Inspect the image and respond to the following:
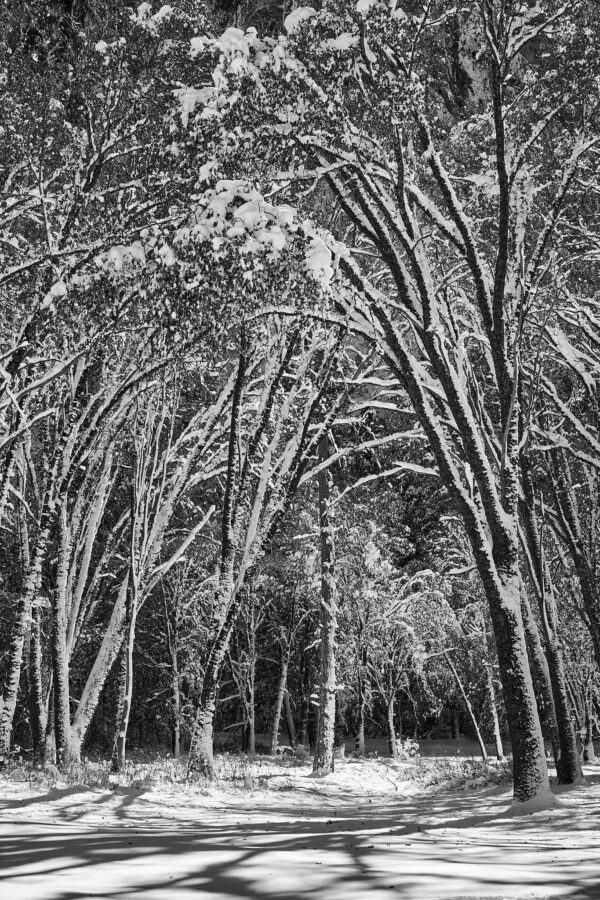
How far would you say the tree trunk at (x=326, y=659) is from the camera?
1602 cm

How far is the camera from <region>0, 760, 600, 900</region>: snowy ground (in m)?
3.61

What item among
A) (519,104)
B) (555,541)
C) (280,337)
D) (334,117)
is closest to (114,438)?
(280,337)

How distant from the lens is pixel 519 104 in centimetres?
1034

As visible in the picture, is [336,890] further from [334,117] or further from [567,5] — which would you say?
[567,5]

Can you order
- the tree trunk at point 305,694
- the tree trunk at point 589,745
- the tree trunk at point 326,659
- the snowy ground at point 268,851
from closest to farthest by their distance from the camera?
the snowy ground at point 268,851, the tree trunk at point 326,659, the tree trunk at point 589,745, the tree trunk at point 305,694

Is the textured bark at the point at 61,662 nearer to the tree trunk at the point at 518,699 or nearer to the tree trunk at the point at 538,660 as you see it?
the tree trunk at the point at 518,699

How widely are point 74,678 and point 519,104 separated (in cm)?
2534

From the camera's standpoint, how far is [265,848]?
4883 millimetres

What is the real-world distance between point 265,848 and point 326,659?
12010 millimetres

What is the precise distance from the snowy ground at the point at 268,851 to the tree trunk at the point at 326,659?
6.52m

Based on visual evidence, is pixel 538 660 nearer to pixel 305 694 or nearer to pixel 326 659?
pixel 326 659

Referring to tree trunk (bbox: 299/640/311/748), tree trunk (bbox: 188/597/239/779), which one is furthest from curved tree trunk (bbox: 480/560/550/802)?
tree trunk (bbox: 299/640/311/748)

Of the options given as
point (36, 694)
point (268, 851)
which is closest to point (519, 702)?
point (268, 851)

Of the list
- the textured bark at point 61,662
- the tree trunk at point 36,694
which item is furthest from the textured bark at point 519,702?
the tree trunk at point 36,694
